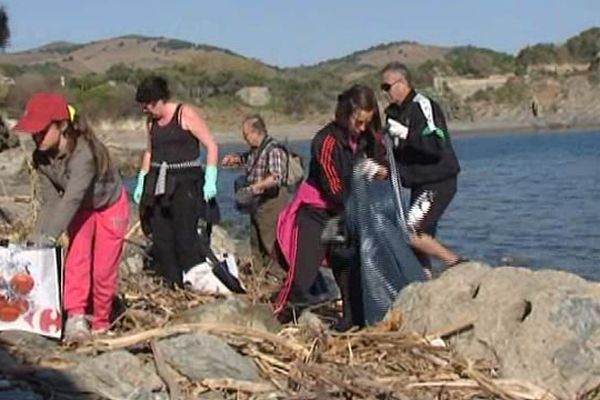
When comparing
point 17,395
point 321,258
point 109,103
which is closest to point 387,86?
point 321,258

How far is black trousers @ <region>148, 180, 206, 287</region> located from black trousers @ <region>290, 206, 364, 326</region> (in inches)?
46.7

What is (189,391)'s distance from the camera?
6.47 metres

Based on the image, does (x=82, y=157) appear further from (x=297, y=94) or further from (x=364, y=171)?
(x=297, y=94)

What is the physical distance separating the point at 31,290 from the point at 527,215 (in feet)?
56.2

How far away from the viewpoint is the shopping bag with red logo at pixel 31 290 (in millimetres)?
7227

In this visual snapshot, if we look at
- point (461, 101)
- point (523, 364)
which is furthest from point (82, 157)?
point (461, 101)

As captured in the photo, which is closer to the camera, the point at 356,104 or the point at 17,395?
the point at 17,395

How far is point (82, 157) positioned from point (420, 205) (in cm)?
246

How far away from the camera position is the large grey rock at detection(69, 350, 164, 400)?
630 centimetres

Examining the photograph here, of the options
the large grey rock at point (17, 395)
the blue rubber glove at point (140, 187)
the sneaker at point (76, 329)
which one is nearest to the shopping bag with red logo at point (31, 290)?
the sneaker at point (76, 329)

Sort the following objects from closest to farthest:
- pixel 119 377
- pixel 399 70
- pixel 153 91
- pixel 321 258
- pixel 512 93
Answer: pixel 119 377 < pixel 321 258 < pixel 399 70 < pixel 153 91 < pixel 512 93

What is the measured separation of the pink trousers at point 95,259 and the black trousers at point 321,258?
1139 mm

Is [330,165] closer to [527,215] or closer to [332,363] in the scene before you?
[332,363]

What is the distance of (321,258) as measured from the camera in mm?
8305
